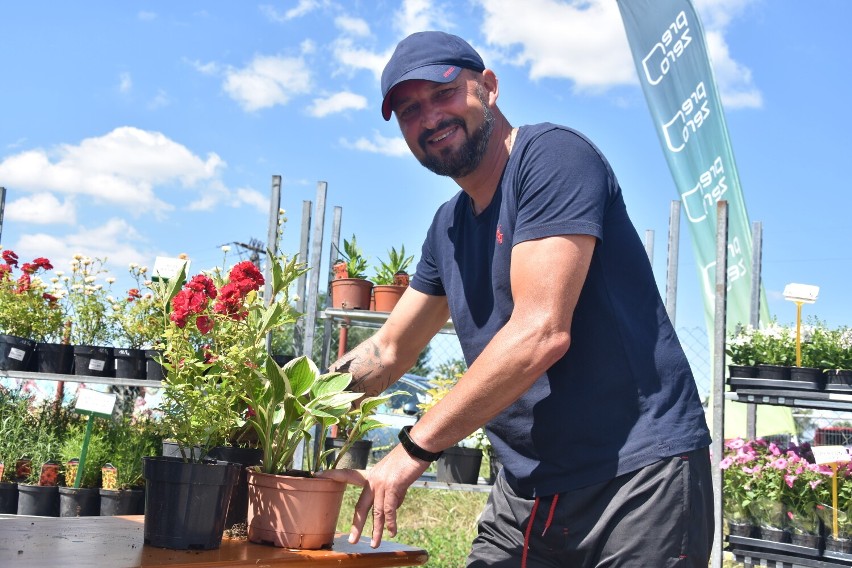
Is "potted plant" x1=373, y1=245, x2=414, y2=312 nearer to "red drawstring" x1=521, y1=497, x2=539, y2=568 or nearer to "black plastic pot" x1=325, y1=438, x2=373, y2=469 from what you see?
"black plastic pot" x1=325, y1=438, x2=373, y2=469

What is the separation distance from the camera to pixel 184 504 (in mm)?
1524

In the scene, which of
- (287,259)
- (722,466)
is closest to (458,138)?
(287,259)

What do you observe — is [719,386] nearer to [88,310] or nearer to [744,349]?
[744,349]

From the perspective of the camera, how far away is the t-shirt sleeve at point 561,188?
150 cm

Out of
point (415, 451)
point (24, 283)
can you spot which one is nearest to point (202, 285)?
point (415, 451)

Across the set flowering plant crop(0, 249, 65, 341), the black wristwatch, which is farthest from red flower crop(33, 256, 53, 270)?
the black wristwatch

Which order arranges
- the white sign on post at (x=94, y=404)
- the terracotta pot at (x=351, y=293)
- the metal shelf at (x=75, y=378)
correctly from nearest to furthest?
the white sign on post at (x=94, y=404), the metal shelf at (x=75, y=378), the terracotta pot at (x=351, y=293)

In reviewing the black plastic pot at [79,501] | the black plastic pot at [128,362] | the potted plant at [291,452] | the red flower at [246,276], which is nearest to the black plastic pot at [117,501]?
the black plastic pot at [79,501]

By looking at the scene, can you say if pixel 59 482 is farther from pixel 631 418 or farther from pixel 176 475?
pixel 631 418

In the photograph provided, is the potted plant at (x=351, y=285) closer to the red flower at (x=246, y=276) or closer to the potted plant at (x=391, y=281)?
the potted plant at (x=391, y=281)

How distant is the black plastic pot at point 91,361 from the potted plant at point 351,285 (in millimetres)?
1526

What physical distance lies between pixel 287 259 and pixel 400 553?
2.32 feet

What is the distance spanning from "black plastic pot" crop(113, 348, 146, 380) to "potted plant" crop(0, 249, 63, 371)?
0.54 metres

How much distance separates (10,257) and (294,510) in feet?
16.0
